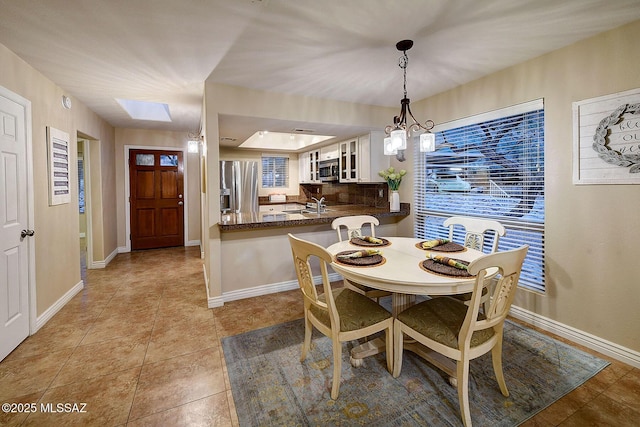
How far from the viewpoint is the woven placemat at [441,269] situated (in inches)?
68.9

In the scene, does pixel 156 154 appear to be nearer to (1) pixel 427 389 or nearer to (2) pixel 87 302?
(2) pixel 87 302

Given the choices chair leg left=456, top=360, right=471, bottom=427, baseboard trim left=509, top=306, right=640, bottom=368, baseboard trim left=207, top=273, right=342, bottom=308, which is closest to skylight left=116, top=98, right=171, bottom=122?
baseboard trim left=207, top=273, right=342, bottom=308

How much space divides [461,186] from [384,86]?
Answer: 4.74 ft

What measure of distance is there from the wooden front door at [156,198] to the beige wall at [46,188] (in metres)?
1.55

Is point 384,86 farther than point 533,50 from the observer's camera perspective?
Yes

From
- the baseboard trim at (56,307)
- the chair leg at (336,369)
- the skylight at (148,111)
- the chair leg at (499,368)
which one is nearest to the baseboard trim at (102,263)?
the baseboard trim at (56,307)

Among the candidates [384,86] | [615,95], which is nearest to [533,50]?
[615,95]

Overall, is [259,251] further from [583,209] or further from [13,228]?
[583,209]

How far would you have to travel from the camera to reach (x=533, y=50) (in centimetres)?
242

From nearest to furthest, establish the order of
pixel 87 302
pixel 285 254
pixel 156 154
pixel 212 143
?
pixel 212 143 < pixel 87 302 < pixel 285 254 < pixel 156 154

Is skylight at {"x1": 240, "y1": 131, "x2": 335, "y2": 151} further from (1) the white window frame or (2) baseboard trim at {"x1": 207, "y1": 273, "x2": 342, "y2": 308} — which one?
(2) baseboard trim at {"x1": 207, "y1": 273, "x2": 342, "y2": 308}

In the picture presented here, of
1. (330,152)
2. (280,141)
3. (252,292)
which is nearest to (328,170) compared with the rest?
(330,152)

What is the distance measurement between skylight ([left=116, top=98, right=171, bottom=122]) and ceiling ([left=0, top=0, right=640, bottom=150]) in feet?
4.41

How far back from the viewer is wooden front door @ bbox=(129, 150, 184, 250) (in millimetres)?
5641
